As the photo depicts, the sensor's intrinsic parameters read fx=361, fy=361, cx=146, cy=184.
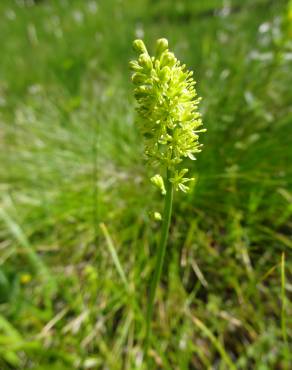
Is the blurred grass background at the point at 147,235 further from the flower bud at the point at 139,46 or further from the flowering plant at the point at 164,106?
the flower bud at the point at 139,46

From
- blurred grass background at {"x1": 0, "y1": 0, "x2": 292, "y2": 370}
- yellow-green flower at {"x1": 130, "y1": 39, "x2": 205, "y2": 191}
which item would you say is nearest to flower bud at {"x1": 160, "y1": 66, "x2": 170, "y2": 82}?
yellow-green flower at {"x1": 130, "y1": 39, "x2": 205, "y2": 191}

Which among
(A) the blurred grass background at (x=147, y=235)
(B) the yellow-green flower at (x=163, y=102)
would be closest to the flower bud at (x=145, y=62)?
(B) the yellow-green flower at (x=163, y=102)

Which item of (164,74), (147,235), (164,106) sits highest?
(164,74)

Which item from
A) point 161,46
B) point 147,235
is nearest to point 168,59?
point 161,46

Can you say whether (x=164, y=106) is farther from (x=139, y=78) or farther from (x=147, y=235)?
(x=147, y=235)

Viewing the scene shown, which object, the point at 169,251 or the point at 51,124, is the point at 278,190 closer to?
the point at 169,251

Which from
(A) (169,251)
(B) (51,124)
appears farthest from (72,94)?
(A) (169,251)

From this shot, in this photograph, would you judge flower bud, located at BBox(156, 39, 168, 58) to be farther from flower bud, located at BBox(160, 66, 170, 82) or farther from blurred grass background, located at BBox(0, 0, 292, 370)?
blurred grass background, located at BBox(0, 0, 292, 370)

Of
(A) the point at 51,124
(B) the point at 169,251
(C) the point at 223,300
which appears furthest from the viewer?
(A) the point at 51,124
